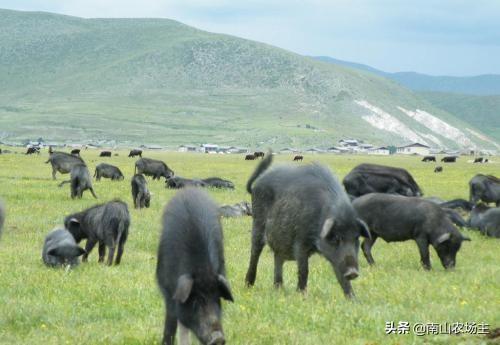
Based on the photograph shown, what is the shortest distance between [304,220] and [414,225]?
18.3ft

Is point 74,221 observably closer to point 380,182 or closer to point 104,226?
point 104,226

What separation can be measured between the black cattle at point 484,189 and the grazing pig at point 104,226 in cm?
2037

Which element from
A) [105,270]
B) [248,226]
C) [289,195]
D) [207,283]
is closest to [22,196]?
[248,226]

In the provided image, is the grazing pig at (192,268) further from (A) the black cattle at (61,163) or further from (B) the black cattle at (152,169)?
(B) the black cattle at (152,169)

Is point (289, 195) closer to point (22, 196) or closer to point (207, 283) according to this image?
point (207, 283)

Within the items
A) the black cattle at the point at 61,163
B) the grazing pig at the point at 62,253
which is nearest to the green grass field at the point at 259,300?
the grazing pig at the point at 62,253

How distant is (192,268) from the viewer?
27.3 feet

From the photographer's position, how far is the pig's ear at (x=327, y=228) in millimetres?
11719

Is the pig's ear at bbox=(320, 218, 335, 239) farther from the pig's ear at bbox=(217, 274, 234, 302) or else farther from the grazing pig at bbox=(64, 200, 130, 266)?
the grazing pig at bbox=(64, 200, 130, 266)

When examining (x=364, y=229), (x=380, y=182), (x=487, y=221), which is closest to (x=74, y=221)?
(x=364, y=229)

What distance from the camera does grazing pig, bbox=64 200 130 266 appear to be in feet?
54.9

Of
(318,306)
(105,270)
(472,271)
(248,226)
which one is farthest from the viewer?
(248,226)

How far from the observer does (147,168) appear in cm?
4775

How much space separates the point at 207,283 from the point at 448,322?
4.21 metres
